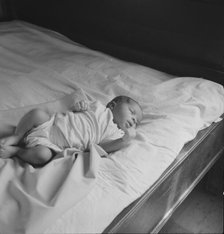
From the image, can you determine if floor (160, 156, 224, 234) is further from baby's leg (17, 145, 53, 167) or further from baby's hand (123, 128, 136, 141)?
baby's leg (17, 145, 53, 167)

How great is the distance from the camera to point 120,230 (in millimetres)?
856

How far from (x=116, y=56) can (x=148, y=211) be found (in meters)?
1.07

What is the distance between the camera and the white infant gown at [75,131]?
38.9 inches

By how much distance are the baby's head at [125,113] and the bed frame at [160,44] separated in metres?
0.20

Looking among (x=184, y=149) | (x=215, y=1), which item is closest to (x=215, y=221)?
(x=184, y=149)

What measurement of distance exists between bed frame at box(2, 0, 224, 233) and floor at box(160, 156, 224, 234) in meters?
0.23

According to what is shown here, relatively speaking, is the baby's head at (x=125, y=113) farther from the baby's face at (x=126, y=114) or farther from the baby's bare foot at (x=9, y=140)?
the baby's bare foot at (x=9, y=140)

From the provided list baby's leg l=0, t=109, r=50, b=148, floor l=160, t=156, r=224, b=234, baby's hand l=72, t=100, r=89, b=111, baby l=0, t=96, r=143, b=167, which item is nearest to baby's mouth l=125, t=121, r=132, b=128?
baby l=0, t=96, r=143, b=167

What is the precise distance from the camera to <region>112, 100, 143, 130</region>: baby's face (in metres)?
1.11

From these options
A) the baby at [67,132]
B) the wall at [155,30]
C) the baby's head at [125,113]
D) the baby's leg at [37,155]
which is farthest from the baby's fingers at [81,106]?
the wall at [155,30]

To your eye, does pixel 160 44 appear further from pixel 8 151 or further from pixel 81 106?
pixel 8 151

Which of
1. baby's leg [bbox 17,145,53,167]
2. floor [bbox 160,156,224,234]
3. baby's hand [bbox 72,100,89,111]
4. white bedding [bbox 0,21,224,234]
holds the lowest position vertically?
floor [bbox 160,156,224,234]

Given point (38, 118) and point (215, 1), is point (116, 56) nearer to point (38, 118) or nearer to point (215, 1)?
point (215, 1)

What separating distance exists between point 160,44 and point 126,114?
692mm
